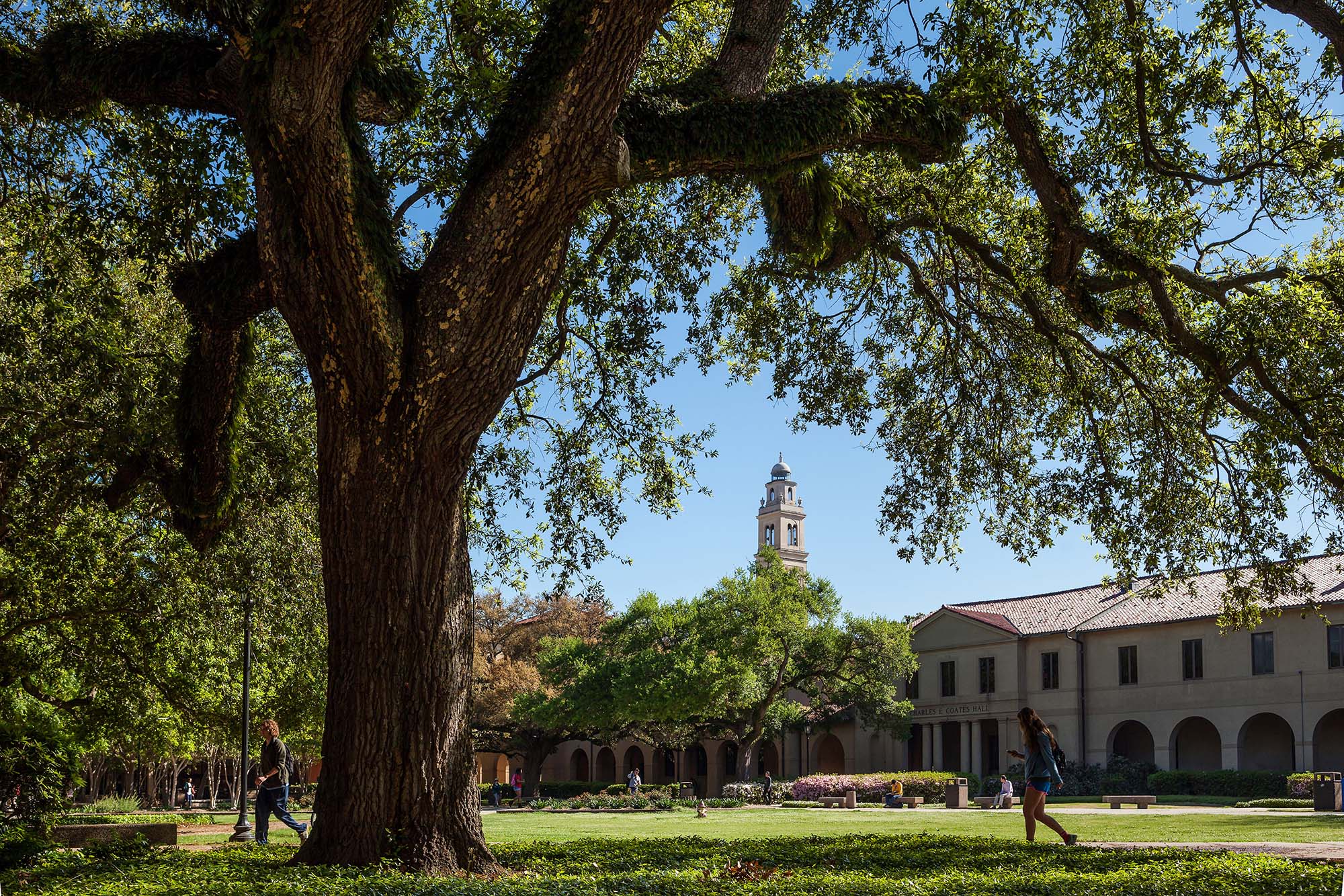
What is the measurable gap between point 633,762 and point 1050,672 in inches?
1129

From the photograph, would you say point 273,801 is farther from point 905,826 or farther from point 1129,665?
point 1129,665

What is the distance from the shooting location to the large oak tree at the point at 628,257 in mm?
7180

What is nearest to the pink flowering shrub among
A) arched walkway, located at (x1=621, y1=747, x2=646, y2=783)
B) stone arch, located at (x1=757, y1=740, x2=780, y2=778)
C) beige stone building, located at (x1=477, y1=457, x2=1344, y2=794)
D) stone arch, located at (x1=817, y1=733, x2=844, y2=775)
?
beige stone building, located at (x1=477, y1=457, x2=1344, y2=794)

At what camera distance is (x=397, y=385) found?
7.25 metres

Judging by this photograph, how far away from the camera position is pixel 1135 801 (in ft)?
101

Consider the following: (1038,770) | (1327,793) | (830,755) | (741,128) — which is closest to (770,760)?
(830,755)

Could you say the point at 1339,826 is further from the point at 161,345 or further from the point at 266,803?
the point at 161,345

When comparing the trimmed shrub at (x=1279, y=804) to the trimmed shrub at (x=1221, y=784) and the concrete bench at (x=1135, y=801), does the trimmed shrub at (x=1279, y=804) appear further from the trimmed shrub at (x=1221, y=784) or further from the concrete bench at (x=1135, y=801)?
the trimmed shrub at (x=1221, y=784)

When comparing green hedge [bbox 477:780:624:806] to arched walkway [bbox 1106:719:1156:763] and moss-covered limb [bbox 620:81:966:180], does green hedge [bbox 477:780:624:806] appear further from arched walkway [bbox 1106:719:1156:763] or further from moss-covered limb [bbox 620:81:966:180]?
moss-covered limb [bbox 620:81:966:180]

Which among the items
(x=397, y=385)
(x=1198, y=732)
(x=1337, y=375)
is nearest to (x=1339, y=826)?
(x=1337, y=375)

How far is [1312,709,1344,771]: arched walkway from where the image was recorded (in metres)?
39.1

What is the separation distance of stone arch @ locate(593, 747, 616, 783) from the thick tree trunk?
200 ft

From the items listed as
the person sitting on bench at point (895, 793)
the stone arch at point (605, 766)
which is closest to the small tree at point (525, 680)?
the stone arch at point (605, 766)

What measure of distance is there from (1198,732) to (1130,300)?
122 ft
